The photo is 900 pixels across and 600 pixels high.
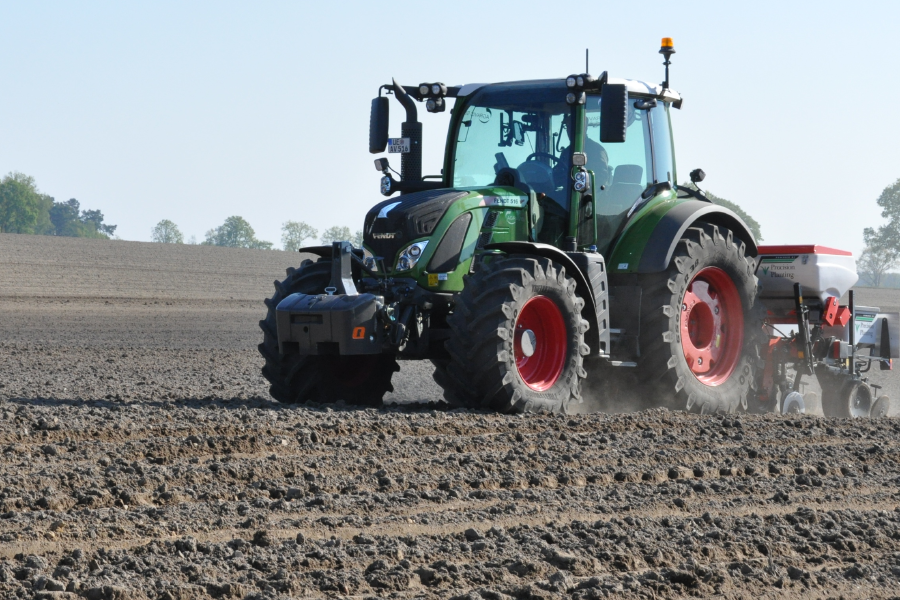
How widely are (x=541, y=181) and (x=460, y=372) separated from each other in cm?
177

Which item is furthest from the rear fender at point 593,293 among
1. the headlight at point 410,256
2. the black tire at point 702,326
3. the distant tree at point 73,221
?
the distant tree at point 73,221

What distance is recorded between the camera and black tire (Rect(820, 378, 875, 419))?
10156mm

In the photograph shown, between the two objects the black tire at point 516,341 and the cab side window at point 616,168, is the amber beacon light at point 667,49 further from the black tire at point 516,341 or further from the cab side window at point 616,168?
the black tire at point 516,341

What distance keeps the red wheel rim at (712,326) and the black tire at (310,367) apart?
240 centimetres

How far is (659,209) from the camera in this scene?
8.81m

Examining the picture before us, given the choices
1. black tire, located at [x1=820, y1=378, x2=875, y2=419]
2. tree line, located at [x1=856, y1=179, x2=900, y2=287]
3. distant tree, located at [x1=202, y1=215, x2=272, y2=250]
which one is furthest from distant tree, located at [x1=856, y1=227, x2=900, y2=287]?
black tire, located at [x1=820, y1=378, x2=875, y2=419]

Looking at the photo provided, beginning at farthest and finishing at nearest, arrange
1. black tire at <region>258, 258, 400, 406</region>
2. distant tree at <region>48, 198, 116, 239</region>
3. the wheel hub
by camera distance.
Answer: distant tree at <region>48, 198, 116, 239</region>
black tire at <region>258, 258, 400, 406</region>
the wheel hub

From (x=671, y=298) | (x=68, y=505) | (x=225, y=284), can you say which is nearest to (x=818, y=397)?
(x=671, y=298)

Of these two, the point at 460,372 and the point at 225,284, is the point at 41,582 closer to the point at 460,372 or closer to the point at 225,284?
the point at 460,372

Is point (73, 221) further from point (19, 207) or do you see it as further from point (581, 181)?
point (581, 181)

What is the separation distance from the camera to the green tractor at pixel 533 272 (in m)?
7.60

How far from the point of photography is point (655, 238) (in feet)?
28.0

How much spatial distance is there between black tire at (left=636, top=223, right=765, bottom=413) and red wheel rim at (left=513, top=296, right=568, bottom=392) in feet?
2.88

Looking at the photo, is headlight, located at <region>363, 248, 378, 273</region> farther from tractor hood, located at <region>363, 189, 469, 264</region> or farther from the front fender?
the front fender
